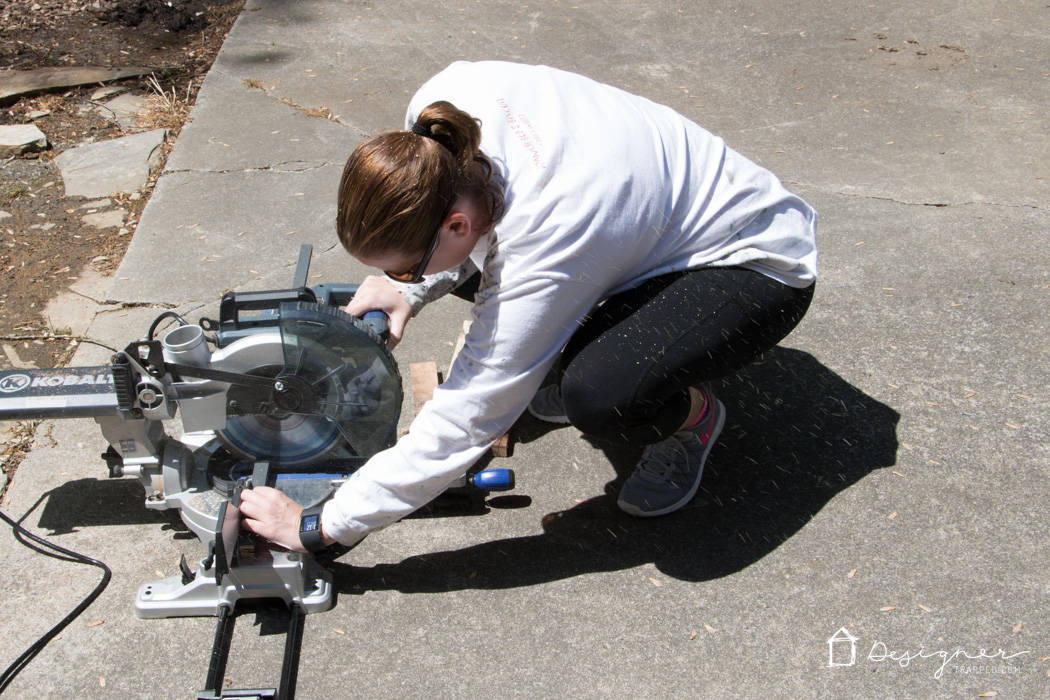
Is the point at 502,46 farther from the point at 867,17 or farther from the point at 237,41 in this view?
the point at 867,17

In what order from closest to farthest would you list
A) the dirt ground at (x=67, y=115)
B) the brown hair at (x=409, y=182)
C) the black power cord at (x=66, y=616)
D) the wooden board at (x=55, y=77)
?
the brown hair at (x=409, y=182) < the black power cord at (x=66, y=616) < the dirt ground at (x=67, y=115) < the wooden board at (x=55, y=77)

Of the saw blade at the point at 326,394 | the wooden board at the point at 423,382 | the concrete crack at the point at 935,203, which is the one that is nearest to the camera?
the saw blade at the point at 326,394

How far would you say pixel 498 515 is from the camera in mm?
2402

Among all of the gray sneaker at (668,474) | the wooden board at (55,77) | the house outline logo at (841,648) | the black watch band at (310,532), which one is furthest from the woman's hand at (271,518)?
the wooden board at (55,77)

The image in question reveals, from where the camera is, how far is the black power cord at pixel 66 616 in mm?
1995

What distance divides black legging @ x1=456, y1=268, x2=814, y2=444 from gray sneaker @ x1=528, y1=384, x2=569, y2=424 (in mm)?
564

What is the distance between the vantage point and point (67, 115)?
15.3 ft

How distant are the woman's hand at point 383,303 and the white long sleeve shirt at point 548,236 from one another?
463 mm

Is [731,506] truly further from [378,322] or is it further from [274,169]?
[274,169]

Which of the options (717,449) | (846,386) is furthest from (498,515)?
(846,386)

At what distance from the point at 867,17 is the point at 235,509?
208 inches

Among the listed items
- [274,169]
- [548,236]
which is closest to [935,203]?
[548,236]

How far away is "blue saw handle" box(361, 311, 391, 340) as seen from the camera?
2.10 meters

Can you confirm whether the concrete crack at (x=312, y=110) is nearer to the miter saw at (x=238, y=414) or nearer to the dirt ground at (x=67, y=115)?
the dirt ground at (x=67, y=115)
